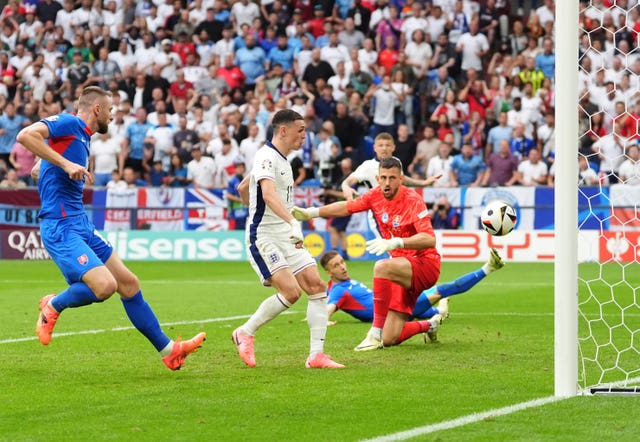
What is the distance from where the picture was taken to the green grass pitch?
247 inches

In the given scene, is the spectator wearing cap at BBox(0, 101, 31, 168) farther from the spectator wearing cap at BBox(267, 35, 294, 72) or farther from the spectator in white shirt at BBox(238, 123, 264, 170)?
the spectator wearing cap at BBox(267, 35, 294, 72)

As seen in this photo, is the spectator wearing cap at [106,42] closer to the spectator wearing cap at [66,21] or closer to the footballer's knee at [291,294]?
the spectator wearing cap at [66,21]

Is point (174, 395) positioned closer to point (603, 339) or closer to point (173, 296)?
point (603, 339)

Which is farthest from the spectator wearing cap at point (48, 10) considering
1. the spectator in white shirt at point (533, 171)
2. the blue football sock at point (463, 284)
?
the blue football sock at point (463, 284)

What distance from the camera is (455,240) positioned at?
73.8 ft

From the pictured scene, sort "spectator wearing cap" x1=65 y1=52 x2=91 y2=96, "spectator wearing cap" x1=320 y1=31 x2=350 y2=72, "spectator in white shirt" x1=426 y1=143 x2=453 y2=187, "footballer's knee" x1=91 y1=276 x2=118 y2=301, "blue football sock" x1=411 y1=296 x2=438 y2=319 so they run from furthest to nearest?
1. "spectator wearing cap" x1=65 y1=52 x2=91 y2=96
2. "spectator wearing cap" x1=320 y1=31 x2=350 y2=72
3. "spectator in white shirt" x1=426 y1=143 x2=453 y2=187
4. "blue football sock" x1=411 y1=296 x2=438 y2=319
5. "footballer's knee" x1=91 y1=276 x2=118 y2=301

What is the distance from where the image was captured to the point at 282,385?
802 centimetres

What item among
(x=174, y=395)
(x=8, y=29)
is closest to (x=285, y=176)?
(x=174, y=395)

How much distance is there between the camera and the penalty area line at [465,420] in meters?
6.00

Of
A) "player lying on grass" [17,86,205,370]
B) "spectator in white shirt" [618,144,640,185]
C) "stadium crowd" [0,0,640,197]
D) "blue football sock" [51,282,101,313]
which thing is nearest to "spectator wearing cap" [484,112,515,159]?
"stadium crowd" [0,0,640,197]

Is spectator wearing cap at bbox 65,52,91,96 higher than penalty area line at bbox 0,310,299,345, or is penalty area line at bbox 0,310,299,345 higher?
spectator wearing cap at bbox 65,52,91,96

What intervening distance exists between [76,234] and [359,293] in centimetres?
451

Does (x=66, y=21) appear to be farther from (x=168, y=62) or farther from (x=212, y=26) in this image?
(x=212, y=26)

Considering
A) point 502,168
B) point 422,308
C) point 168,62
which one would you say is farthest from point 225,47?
point 422,308
